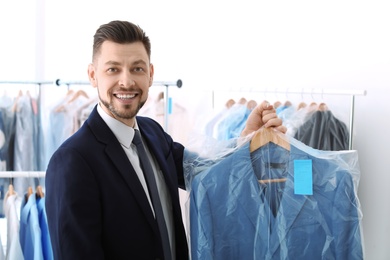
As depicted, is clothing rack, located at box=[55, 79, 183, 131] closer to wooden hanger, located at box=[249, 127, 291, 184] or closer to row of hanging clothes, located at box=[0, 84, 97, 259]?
row of hanging clothes, located at box=[0, 84, 97, 259]

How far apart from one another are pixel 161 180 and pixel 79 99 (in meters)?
1.34

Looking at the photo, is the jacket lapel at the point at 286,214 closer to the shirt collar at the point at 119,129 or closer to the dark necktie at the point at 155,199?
the dark necktie at the point at 155,199

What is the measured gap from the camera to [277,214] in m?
1.59

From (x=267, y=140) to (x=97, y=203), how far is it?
0.64m

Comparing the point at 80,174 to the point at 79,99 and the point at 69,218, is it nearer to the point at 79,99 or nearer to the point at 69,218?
the point at 69,218

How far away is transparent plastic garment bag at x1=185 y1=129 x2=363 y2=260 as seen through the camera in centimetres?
153

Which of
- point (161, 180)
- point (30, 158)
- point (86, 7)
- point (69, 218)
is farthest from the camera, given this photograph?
point (86, 7)

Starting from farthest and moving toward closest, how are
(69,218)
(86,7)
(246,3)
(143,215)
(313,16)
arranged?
1. (86,7)
2. (246,3)
3. (313,16)
4. (143,215)
5. (69,218)

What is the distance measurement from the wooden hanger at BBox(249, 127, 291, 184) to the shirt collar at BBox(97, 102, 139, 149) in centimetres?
43

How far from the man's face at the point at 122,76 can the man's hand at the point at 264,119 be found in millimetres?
445

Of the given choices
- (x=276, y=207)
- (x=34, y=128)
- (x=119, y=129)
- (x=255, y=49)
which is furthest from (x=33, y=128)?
(x=255, y=49)

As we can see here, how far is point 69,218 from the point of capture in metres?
1.28

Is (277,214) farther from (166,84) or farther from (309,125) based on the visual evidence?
(309,125)

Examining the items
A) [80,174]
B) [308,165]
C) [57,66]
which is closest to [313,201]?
[308,165]
